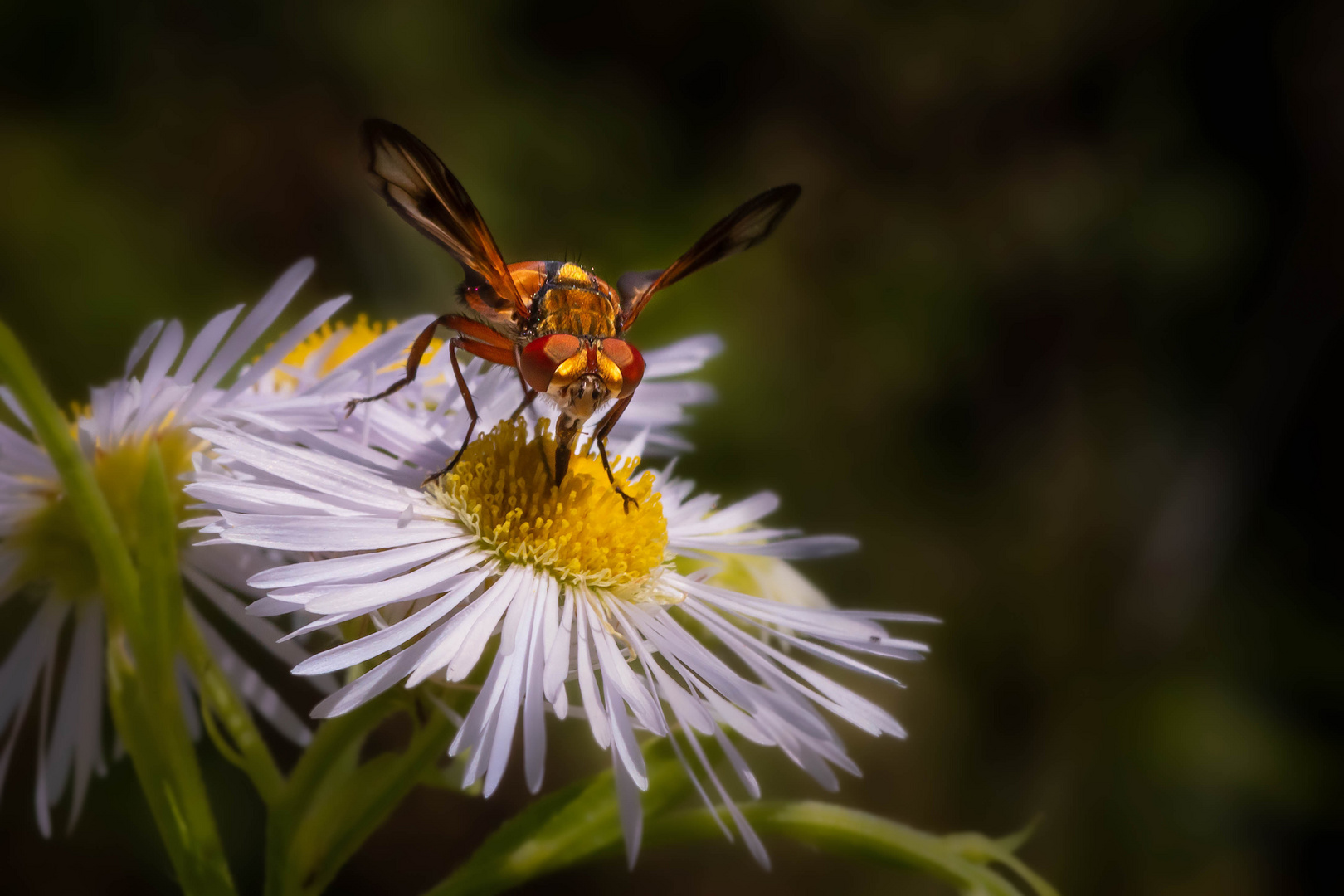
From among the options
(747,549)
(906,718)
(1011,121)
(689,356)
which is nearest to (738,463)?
(906,718)

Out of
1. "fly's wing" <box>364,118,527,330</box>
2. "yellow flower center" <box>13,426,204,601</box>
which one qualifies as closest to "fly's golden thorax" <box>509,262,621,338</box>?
"fly's wing" <box>364,118,527,330</box>

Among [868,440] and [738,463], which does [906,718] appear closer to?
[868,440]

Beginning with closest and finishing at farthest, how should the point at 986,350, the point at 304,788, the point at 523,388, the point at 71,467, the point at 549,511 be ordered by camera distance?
the point at 71,467 < the point at 304,788 < the point at 549,511 < the point at 523,388 < the point at 986,350

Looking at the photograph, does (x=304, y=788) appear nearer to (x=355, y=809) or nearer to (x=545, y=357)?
(x=355, y=809)

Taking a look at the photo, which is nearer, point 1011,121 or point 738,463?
point 738,463

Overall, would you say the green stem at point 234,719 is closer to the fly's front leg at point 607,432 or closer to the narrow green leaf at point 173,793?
the narrow green leaf at point 173,793

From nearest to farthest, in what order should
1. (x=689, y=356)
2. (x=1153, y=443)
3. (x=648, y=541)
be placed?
1. (x=648, y=541)
2. (x=689, y=356)
3. (x=1153, y=443)

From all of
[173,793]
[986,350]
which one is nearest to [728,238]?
[173,793]
